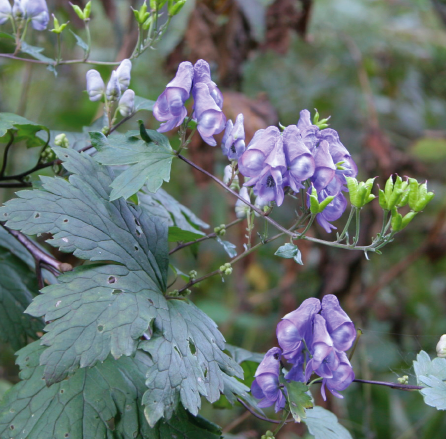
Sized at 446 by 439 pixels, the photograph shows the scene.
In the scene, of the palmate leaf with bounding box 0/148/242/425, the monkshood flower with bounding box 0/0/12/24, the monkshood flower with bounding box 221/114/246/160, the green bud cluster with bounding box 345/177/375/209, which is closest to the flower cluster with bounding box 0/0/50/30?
the monkshood flower with bounding box 0/0/12/24

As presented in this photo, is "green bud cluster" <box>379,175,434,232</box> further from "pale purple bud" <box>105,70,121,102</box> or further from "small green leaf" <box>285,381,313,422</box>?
"pale purple bud" <box>105,70,121,102</box>

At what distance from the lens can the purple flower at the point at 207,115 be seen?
70cm

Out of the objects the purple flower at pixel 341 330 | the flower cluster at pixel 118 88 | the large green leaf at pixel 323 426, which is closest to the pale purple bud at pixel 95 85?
the flower cluster at pixel 118 88

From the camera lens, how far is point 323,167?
0.67 meters

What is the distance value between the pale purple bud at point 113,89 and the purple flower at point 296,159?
317 mm

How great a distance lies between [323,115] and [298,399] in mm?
2281

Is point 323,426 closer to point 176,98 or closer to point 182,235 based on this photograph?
point 182,235

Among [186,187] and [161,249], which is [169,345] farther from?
[186,187]

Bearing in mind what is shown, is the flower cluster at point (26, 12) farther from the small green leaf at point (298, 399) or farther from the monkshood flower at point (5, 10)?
the small green leaf at point (298, 399)

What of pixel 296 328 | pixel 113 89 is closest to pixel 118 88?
pixel 113 89

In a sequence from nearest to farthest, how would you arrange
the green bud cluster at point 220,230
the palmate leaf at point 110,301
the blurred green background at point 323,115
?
the palmate leaf at point 110,301
the green bud cluster at point 220,230
the blurred green background at point 323,115

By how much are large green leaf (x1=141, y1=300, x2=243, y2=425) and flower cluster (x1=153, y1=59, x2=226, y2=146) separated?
0.27m

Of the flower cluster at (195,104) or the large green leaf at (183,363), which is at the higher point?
the flower cluster at (195,104)

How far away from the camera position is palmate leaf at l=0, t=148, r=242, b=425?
1.87 feet
